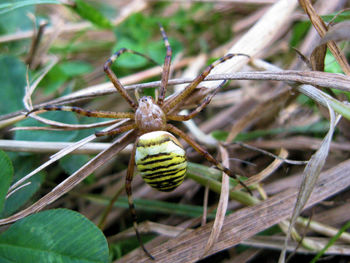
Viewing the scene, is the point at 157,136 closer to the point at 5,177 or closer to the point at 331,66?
the point at 5,177

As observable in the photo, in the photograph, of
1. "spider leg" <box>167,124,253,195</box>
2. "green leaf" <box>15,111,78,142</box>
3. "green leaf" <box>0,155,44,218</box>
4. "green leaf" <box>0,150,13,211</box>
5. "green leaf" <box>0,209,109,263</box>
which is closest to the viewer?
"green leaf" <box>0,209,109,263</box>

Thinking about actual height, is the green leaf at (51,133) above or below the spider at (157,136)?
above

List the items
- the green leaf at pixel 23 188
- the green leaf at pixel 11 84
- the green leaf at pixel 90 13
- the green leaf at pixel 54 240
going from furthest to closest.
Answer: the green leaf at pixel 90 13
the green leaf at pixel 11 84
the green leaf at pixel 23 188
the green leaf at pixel 54 240

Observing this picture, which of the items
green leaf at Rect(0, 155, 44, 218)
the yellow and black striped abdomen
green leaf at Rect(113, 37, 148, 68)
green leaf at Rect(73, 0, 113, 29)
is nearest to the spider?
the yellow and black striped abdomen

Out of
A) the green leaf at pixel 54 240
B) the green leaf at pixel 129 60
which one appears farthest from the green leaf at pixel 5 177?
the green leaf at pixel 129 60

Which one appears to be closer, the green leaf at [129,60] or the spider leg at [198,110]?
the spider leg at [198,110]

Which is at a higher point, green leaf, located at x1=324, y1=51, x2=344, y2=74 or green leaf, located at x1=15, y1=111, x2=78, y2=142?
green leaf, located at x1=15, y1=111, x2=78, y2=142

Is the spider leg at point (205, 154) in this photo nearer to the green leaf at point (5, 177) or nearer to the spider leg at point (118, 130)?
the spider leg at point (118, 130)

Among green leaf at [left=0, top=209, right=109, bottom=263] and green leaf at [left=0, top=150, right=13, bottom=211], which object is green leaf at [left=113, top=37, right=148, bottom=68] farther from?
green leaf at [left=0, top=209, right=109, bottom=263]
